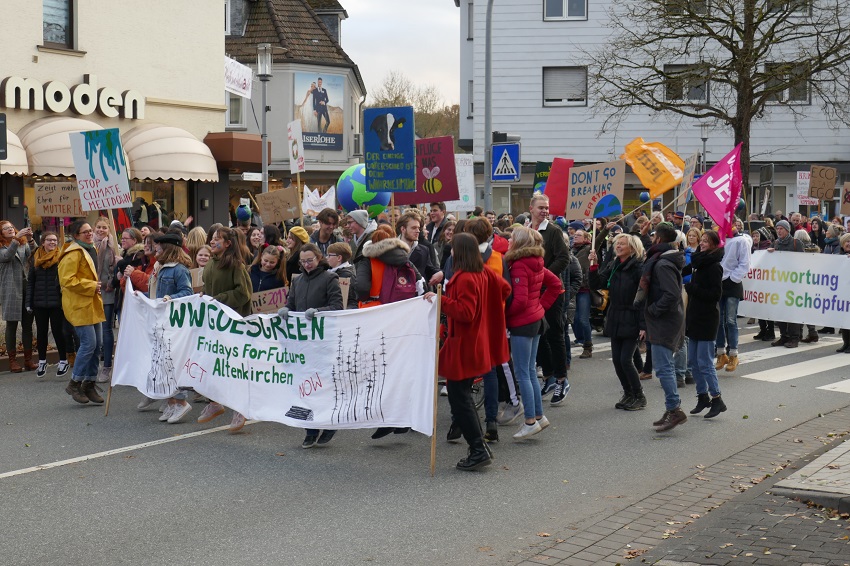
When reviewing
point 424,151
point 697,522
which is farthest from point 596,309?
point 697,522

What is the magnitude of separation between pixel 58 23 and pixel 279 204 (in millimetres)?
9124

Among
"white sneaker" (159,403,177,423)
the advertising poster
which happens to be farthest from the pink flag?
the advertising poster

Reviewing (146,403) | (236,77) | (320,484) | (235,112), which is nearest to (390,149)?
(146,403)

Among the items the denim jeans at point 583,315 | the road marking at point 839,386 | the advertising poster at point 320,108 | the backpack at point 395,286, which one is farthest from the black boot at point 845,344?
the advertising poster at point 320,108

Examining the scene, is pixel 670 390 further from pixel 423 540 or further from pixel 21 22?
pixel 21 22

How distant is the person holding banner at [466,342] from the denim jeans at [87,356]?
4.53 meters

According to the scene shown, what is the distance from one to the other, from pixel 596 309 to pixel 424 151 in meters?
4.10

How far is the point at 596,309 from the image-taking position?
54.9 feet

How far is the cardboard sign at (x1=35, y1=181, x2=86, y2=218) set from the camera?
1548cm

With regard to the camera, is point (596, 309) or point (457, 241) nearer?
point (457, 241)

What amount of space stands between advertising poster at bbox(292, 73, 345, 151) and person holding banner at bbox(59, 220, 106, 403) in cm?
3490

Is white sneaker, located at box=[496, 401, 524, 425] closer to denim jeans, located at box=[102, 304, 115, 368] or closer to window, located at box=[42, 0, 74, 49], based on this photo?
denim jeans, located at box=[102, 304, 115, 368]

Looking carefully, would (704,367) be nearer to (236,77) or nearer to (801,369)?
(801,369)

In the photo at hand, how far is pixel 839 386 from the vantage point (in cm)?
1242
